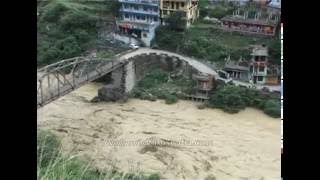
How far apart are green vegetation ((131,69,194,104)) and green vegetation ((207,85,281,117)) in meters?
0.20

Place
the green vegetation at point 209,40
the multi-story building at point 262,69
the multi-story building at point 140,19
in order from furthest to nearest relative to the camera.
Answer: the multi-story building at point 140,19
the green vegetation at point 209,40
the multi-story building at point 262,69

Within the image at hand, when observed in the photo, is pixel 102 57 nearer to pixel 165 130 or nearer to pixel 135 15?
pixel 135 15

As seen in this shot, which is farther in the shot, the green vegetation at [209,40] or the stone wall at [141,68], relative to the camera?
the stone wall at [141,68]

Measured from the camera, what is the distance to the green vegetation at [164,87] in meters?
3.70

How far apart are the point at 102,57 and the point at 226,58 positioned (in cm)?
85

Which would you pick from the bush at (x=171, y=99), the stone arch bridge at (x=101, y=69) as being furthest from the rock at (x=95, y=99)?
the bush at (x=171, y=99)

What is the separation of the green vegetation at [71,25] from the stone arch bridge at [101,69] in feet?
0.33

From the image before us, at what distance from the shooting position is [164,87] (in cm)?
370

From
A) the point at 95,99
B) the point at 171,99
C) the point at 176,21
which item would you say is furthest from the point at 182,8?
the point at 95,99

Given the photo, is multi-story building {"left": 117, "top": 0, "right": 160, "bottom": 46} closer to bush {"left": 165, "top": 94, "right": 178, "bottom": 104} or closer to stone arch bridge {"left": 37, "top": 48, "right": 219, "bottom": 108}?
stone arch bridge {"left": 37, "top": 48, "right": 219, "bottom": 108}

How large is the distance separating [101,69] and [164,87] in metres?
0.47

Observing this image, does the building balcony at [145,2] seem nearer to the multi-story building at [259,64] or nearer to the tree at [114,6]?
the tree at [114,6]

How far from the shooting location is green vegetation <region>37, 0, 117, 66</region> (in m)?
3.75
